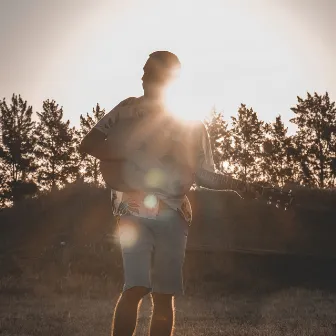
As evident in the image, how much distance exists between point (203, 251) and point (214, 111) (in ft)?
119

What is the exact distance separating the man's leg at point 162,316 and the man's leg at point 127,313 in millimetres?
200

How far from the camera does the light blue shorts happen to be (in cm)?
339

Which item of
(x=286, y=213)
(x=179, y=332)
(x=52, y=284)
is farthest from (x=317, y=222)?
(x=179, y=332)

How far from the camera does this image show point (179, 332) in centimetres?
657

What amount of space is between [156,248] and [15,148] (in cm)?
4883

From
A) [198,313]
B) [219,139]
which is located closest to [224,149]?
[219,139]

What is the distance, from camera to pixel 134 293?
3420mm

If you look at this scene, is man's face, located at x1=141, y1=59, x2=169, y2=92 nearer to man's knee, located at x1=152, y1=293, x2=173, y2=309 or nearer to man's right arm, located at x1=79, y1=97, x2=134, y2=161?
man's right arm, located at x1=79, y1=97, x2=134, y2=161

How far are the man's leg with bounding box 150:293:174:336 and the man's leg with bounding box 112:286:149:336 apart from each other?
200 millimetres

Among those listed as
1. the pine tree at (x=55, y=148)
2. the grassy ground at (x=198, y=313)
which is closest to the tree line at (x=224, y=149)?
the pine tree at (x=55, y=148)

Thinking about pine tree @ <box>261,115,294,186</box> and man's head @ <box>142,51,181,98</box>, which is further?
pine tree @ <box>261,115,294,186</box>

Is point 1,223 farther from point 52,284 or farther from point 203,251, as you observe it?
point 203,251

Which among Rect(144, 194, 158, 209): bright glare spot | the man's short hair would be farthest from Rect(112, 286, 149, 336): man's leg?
the man's short hair

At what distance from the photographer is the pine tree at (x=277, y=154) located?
45219 millimetres
